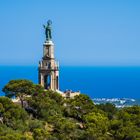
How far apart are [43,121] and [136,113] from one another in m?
11.6

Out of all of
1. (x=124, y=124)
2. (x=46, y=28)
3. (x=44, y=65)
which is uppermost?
(x=46, y=28)

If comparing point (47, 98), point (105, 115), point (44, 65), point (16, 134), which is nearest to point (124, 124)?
point (105, 115)

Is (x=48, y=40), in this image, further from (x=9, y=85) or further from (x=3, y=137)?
(x=3, y=137)

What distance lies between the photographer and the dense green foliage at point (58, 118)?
190ft

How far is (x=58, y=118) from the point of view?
2448 inches

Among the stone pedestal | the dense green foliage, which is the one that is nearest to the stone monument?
Answer: the stone pedestal

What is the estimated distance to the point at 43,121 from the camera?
62469mm

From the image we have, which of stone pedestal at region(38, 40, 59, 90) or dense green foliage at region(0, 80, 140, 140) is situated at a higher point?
stone pedestal at region(38, 40, 59, 90)

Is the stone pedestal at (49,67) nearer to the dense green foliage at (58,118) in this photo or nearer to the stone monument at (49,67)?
the stone monument at (49,67)

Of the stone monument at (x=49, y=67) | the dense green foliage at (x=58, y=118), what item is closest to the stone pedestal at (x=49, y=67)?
the stone monument at (x=49, y=67)

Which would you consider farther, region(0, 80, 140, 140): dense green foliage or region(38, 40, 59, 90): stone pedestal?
region(38, 40, 59, 90): stone pedestal

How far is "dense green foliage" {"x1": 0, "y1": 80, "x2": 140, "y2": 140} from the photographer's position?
57844 mm

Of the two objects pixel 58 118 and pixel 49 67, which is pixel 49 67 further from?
pixel 58 118

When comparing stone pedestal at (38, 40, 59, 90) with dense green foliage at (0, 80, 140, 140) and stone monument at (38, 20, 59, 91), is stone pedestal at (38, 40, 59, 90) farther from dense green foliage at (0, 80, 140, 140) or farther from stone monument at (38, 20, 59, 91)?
dense green foliage at (0, 80, 140, 140)
